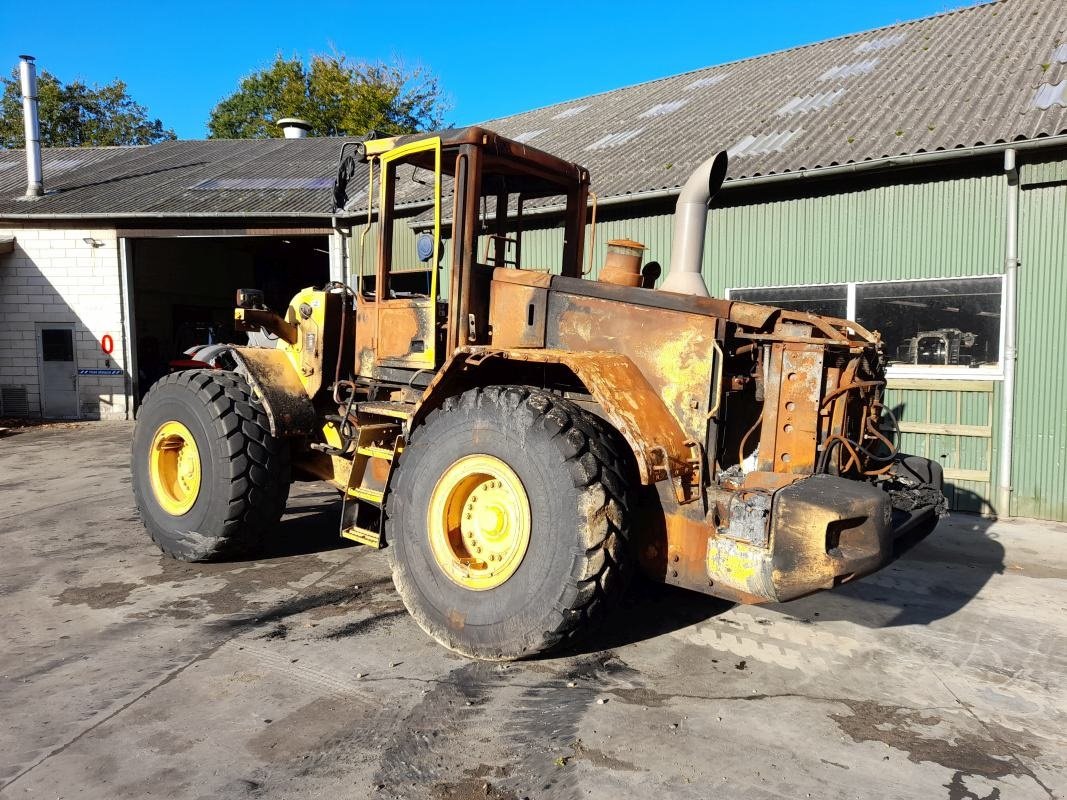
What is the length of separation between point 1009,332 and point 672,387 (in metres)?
5.36

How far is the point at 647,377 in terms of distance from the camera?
12.1ft

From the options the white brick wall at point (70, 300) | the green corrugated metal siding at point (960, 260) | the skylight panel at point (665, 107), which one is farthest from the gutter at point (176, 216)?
the green corrugated metal siding at point (960, 260)

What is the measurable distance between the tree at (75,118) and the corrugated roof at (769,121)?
2127cm

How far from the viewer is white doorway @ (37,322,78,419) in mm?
14945

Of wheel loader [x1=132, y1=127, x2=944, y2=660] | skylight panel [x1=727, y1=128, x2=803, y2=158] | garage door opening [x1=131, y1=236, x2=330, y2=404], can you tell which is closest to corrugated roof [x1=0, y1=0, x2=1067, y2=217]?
skylight panel [x1=727, y1=128, x2=803, y2=158]

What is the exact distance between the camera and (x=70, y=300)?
14891 mm

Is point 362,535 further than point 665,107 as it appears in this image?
No

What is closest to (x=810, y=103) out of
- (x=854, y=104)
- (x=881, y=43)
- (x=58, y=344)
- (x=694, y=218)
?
(x=854, y=104)

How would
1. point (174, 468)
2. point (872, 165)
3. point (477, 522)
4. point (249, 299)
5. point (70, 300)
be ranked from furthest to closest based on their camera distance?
point (70, 300), point (872, 165), point (174, 468), point (249, 299), point (477, 522)

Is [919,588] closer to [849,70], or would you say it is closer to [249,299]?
[249,299]

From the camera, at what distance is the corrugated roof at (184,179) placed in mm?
14359

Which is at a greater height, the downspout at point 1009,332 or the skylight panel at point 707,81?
the skylight panel at point 707,81

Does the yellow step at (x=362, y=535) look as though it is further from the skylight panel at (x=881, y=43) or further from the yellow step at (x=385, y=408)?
the skylight panel at (x=881, y=43)

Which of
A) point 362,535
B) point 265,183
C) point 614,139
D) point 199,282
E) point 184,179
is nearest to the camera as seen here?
point 362,535
